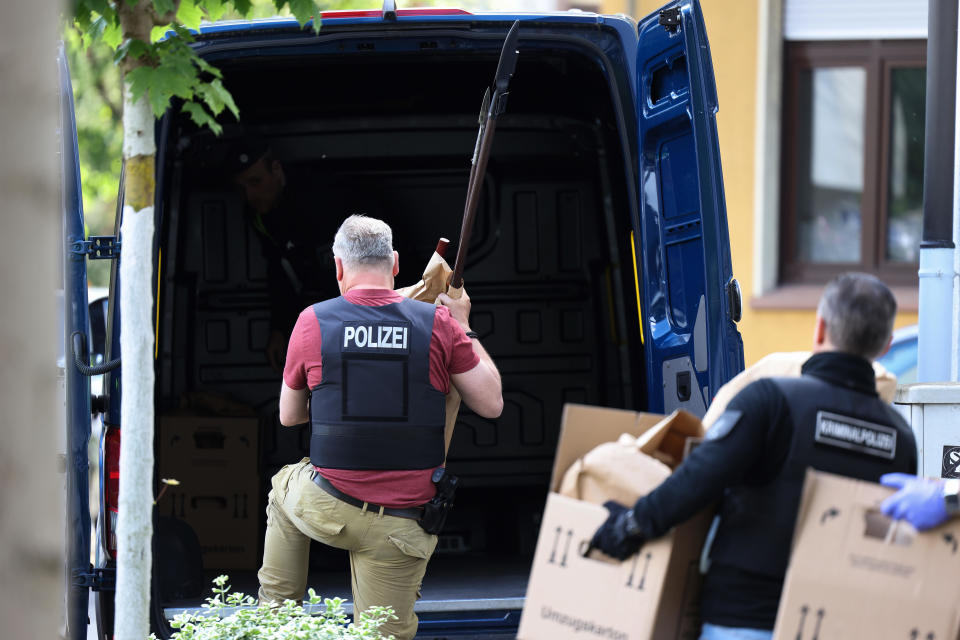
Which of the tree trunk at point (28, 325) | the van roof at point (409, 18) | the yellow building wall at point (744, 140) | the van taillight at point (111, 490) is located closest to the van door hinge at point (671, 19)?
the van roof at point (409, 18)

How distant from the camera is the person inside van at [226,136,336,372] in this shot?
5.66m

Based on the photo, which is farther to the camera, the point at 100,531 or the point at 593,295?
the point at 593,295

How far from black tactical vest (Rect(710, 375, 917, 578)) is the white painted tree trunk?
4.29 feet

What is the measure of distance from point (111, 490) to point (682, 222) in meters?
1.95

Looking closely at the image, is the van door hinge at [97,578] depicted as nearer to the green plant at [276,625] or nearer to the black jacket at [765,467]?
the green plant at [276,625]

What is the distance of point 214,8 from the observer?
10.5 feet

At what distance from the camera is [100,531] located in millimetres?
3992

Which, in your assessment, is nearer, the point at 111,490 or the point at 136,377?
the point at 136,377

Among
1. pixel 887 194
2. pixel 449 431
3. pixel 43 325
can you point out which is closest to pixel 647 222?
pixel 449 431

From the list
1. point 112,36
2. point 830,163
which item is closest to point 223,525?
point 112,36

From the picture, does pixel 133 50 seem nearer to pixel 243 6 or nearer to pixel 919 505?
pixel 243 6

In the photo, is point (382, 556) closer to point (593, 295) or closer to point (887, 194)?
point (593, 295)

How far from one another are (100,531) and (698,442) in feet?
6.98

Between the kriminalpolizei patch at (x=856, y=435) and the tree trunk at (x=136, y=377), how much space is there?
4.96ft
